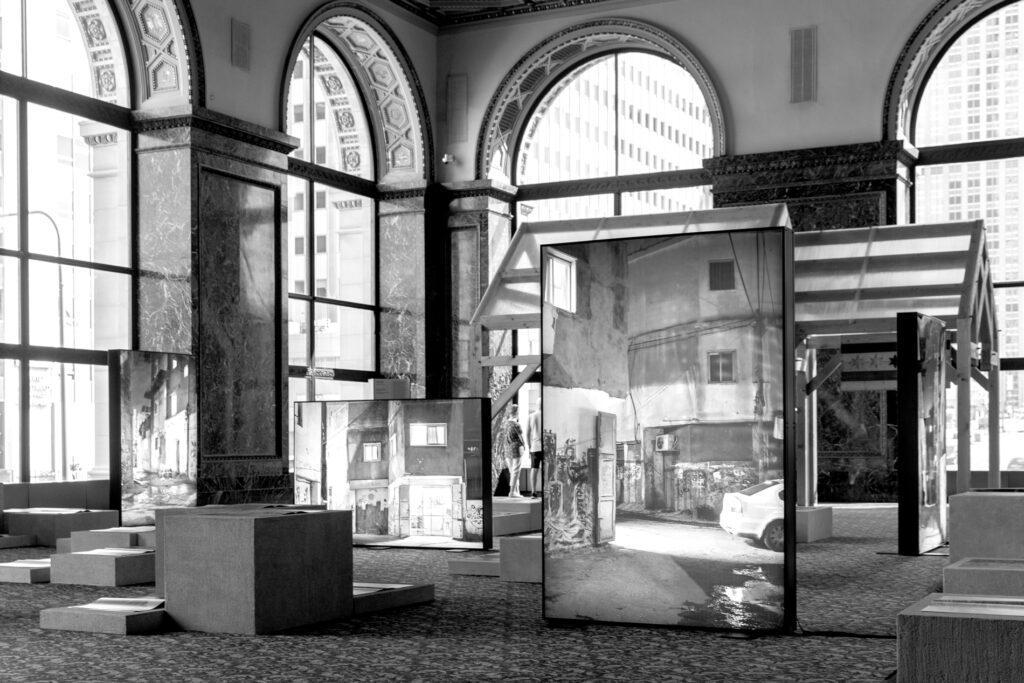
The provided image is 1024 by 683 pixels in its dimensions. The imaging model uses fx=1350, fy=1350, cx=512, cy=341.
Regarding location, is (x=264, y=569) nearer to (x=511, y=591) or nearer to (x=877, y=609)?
(x=511, y=591)

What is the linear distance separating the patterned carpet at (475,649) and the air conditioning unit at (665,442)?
1.15 meters

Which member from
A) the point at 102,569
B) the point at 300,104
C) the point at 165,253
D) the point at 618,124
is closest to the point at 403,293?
the point at 300,104

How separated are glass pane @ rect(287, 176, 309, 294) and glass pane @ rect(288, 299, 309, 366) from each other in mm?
235

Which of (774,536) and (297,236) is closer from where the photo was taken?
(774,536)

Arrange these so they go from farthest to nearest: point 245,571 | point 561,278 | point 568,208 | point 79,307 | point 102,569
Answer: point 568,208 → point 79,307 → point 102,569 → point 561,278 → point 245,571

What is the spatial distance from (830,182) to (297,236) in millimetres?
8430

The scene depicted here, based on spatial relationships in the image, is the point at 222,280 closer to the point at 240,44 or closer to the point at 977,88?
the point at 240,44

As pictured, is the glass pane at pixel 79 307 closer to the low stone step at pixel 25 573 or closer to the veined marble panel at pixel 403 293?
the low stone step at pixel 25 573

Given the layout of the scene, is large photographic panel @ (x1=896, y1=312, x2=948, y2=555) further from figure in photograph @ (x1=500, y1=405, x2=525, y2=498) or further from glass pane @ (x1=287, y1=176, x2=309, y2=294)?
glass pane @ (x1=287, y1=176, x2=309, y2=294)

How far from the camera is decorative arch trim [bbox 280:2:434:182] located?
22.4 meters

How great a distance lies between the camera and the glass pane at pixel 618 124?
2277 centimetres

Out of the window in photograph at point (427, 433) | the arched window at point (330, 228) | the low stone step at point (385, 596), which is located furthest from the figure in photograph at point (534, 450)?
the low stone step at point (385, 596)

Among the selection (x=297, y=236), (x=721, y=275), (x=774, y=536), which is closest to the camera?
(x=774, y=536)

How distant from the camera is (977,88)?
20969mm
